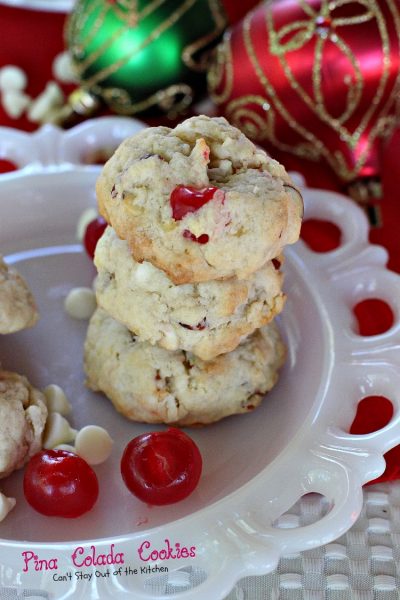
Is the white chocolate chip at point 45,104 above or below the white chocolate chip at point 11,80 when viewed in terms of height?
below

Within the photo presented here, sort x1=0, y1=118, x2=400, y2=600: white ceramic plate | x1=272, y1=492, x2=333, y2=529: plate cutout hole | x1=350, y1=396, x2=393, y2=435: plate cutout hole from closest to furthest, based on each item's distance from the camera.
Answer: x1=0, y1=118, x2=400, y2=600: white ceramic plate → x1=272, y1=492, x2=333, y2=529: plate cutout hole → x1=350, y1=396, x2=393, y2=435: plate cutout hole

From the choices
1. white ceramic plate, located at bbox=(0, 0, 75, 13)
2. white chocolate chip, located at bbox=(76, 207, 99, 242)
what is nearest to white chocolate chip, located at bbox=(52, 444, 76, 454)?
white chocolate chip, located at bbox=(76, 207, 99, 242)

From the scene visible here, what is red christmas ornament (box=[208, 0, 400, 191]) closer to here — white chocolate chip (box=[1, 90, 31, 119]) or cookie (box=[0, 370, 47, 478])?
white chocolate chip (box=[1, 90, 31, 119])

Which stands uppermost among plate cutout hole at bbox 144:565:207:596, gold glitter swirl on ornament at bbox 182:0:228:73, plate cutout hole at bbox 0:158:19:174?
gold glitter swirl on ornament at bbox 182:0:228:73

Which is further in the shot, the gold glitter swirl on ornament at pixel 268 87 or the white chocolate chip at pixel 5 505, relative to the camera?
the gold glitter swirl on ornament at pixel 268 87

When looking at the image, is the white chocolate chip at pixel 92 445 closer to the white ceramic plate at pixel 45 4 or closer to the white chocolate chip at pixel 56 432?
the white chocolate chip at pixel 56 432

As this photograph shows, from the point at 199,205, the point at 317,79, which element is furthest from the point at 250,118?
the point at 199,205

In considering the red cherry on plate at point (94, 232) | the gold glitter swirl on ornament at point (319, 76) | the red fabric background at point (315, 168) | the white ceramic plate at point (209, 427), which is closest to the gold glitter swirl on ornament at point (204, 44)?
the gold glitter swirl on ornament at point (319, 76)
